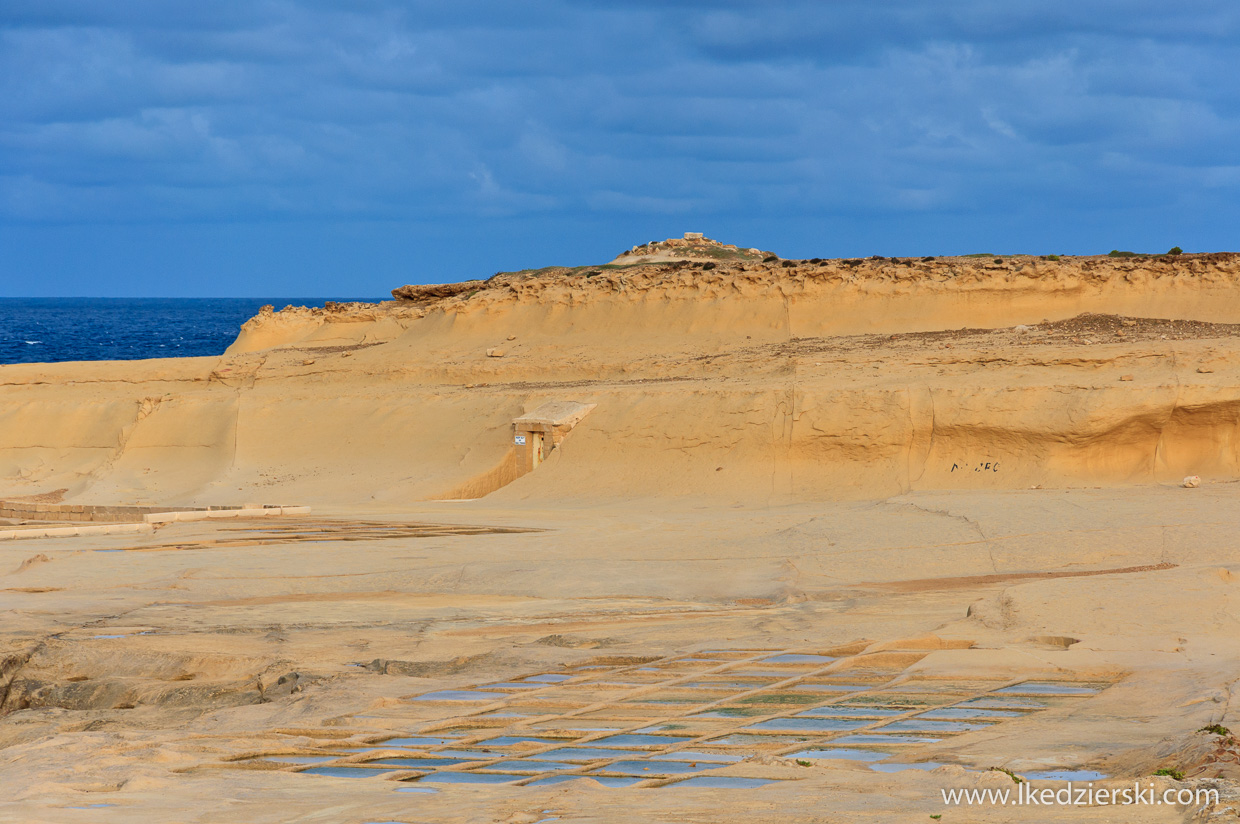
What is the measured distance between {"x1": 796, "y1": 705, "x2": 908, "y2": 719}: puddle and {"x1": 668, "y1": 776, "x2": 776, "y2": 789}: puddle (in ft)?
4.82

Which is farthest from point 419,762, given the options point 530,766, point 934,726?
point 934,726

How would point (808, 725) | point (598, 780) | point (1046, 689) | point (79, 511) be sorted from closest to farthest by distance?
point (598, 780), point (808, 725), point (1046, 689), point (79, 511)

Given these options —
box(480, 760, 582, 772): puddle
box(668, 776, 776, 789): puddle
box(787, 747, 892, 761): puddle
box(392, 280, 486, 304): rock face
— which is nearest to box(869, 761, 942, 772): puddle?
box(787, 747, 892, 761): puddle

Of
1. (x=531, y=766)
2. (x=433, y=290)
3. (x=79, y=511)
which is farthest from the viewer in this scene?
(x=433, y=290)

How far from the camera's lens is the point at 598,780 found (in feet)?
21.6

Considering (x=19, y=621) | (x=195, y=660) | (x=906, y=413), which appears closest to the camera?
Result: (x=195, y=660)

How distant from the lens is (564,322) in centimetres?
2948

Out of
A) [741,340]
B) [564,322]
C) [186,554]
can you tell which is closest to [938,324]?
[741,340]

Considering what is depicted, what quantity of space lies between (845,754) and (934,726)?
85 cm

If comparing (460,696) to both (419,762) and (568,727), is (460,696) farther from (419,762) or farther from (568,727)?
(419,762)

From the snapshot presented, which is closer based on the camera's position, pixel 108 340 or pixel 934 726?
pixel 934 726

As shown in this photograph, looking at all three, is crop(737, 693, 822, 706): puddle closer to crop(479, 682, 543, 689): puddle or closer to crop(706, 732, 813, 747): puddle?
crop(706, 732, 813, 747): puddle

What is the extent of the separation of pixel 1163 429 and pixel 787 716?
40.8 ft

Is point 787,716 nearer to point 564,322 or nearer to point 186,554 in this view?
point 186,554
